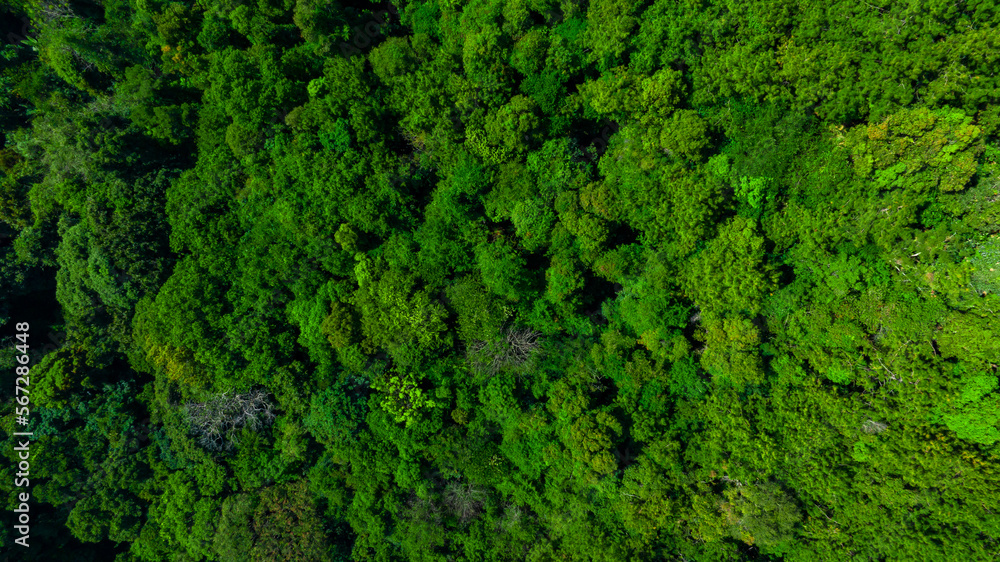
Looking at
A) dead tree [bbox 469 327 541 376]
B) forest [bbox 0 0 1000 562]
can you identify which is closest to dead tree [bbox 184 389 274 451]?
forest [bbox 0 0 1000 562]

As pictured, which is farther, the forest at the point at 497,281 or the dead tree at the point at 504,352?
the dead tree at the point at 504,352

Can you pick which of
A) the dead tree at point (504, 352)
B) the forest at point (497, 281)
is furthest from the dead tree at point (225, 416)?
the dead tree at point (504, 352)

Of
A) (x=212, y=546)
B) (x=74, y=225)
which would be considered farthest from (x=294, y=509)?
(x=74, y=225)

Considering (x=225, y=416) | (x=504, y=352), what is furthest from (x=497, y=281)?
(x=225, y=416)

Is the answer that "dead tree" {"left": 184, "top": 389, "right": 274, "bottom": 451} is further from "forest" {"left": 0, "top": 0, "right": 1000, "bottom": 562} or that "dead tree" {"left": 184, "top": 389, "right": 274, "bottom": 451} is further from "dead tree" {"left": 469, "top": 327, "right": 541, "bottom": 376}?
"dead tree" {"left": 469, "top": 327, "right": 541, "bottom": 376}

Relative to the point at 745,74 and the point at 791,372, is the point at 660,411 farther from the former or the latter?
the point at 745,74

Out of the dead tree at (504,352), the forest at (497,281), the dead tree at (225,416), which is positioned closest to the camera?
the forest at (497,281)

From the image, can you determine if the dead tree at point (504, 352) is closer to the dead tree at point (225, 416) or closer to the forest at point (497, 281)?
the forest at point (497, 281)
